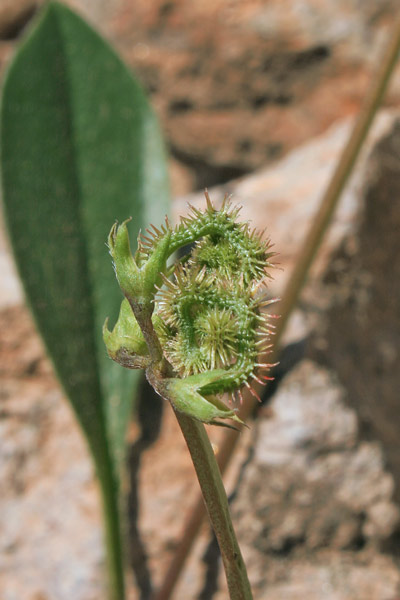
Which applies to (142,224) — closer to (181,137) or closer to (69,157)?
(69,157)

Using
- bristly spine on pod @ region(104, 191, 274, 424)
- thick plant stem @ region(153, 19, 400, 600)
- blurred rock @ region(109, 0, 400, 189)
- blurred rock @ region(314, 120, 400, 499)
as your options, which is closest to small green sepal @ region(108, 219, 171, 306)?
bristly spine on pod @ region(104, 191, 274, 424)

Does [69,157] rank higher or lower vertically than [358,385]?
higher

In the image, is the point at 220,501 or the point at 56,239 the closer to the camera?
the point at 220,501

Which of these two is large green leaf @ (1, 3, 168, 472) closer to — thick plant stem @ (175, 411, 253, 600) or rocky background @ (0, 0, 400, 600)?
rocky background @ (0, 0, 400, 600)

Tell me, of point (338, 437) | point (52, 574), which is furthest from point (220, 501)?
point (52, 574)

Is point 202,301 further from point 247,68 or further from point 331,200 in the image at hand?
point 247,68

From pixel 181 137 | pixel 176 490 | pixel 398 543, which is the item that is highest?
pixel 181 137

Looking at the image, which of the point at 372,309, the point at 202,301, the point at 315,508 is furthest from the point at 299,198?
the point at 202,301
